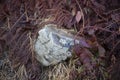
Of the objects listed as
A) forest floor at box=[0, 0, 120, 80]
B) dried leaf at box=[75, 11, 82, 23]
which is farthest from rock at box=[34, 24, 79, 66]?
dried leaf at box=[75, 11, 82, 23]

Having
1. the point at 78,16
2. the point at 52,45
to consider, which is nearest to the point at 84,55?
the point at 52,45

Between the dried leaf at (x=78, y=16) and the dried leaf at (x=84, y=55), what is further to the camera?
the dried leaf at (x=78, y=16)

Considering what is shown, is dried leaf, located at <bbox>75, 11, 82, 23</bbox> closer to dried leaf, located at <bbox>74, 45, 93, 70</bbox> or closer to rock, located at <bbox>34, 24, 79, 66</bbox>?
rock, located at <bbox>34, 24, 79, 66</bbox>

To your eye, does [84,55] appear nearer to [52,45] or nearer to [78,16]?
[52,45]

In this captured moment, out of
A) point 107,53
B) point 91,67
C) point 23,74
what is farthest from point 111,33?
point 23,74

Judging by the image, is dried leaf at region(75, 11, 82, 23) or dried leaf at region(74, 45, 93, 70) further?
dried leaf at region(75, 11, 82, 23)

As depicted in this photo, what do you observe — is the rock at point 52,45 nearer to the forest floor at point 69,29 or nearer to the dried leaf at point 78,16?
the forest floor at point 69,29

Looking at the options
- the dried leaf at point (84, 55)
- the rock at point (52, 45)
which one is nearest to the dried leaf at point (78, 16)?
the rock at point (52, 45)

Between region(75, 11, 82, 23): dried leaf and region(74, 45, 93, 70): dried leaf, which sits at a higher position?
region(75, 11, 82, 23): dried leaf
